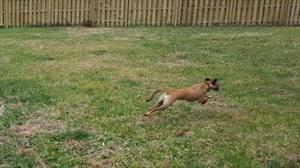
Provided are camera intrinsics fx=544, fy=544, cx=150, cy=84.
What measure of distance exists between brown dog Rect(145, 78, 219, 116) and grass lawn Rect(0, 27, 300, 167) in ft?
0.71

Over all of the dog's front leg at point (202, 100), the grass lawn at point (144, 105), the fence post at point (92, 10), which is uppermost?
the fence post at point (92, 10)

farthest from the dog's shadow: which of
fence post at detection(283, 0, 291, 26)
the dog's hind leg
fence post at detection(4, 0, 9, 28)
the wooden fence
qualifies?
fence post at detection(4, 0, 9, 28)

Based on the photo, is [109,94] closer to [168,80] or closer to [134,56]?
[168,80]

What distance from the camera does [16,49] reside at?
12500 mm

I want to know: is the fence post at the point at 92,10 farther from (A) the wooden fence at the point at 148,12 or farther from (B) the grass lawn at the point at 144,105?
(B) the grass lawn at the point at 144,105

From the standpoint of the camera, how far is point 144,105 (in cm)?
775

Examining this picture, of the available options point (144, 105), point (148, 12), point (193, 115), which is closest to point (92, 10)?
point (148, 12)

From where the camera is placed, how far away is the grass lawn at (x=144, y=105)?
5979 mm

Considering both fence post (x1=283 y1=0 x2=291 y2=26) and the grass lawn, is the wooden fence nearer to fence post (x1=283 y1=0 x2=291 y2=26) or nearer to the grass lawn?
fence post (x1=283 y1=0 x2=291 y2=26)

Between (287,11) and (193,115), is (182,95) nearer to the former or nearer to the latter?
(193,115)

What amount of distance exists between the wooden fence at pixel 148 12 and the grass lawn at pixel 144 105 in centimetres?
302

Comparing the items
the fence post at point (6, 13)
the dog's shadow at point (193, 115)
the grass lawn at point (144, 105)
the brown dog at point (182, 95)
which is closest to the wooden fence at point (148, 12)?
the fence post at point (6, 13)

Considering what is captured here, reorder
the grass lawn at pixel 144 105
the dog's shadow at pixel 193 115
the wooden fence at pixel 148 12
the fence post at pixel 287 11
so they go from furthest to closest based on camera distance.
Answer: the wooden fence at pixel 148 12
the fence post at pixel 287 11
the dog's shadow at pixel 193 115
the grass lawn at pixel 144 105

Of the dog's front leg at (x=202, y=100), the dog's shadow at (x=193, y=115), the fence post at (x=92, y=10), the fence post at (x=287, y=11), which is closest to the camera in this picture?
the dog's shadow at (x=193, y=115)
